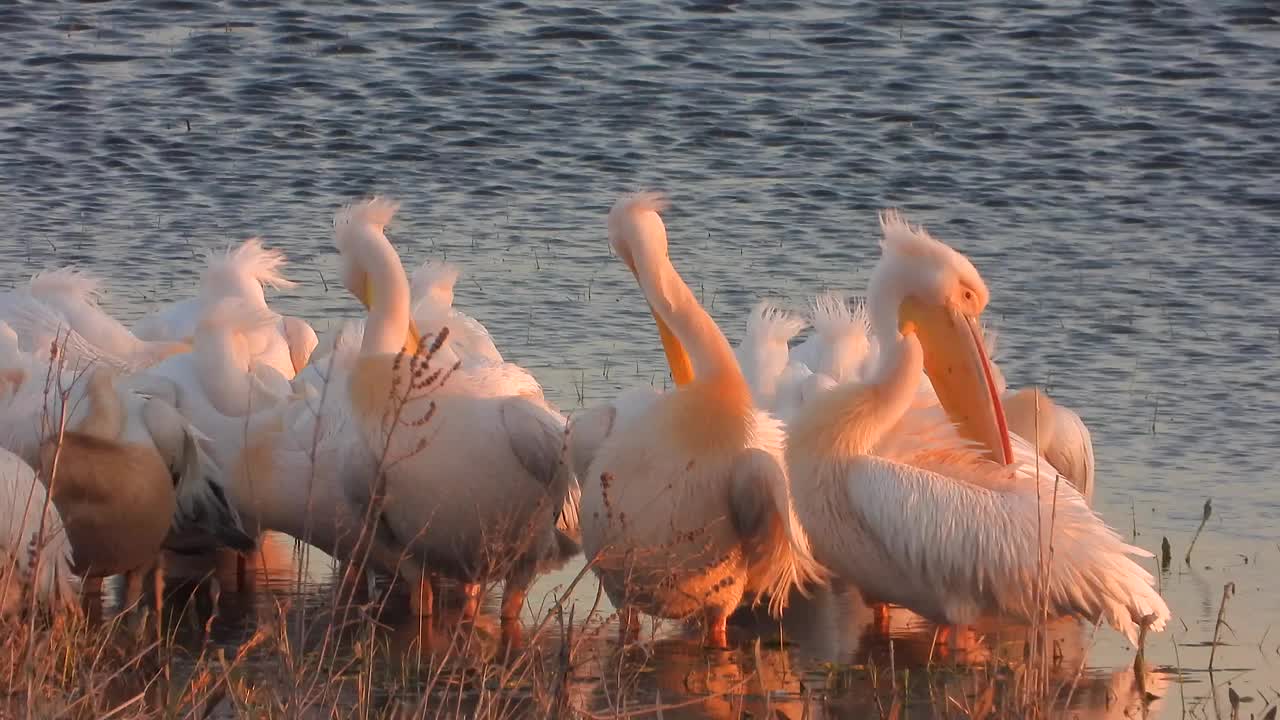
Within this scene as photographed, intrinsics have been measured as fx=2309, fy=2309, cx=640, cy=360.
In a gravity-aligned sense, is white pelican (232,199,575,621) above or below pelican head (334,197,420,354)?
below

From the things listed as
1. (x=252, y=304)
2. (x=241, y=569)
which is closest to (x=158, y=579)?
(x=241, y=569)

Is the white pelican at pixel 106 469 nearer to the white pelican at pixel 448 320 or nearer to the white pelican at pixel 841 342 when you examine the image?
the white pelican at pixel 448 320

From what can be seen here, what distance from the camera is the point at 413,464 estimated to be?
20.2 ft

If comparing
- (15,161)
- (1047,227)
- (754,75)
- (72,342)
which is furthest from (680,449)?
(754,75)

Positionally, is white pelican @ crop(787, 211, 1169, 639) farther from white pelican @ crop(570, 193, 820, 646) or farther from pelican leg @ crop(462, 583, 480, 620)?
pelican leg @ crop(462, 583, 480, 620)

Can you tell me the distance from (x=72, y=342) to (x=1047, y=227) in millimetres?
5057

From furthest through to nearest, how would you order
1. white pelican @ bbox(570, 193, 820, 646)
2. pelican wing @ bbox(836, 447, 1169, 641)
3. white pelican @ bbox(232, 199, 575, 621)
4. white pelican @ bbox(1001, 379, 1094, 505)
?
white pelican @ bbox(1001, 379, 1094, 505), white pelican @ bbox(232, 199, 575, 621), white pelican @ bbox(570, 193, 820, 646), pelican wing @ bbox(836, 447, 1169, 641)

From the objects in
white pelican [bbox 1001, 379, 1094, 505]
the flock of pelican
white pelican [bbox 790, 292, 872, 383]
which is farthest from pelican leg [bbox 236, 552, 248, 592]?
white pelican [bbox 1001, 379, 1094, 505]

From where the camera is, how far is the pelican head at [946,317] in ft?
19.7

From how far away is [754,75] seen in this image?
1335cm

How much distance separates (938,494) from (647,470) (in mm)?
732

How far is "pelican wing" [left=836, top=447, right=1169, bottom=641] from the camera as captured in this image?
5586 mm

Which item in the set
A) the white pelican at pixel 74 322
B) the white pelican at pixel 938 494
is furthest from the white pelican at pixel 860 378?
the white pelican at pixel 74 322

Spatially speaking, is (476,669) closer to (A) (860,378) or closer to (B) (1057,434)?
(B) (1057,434)
